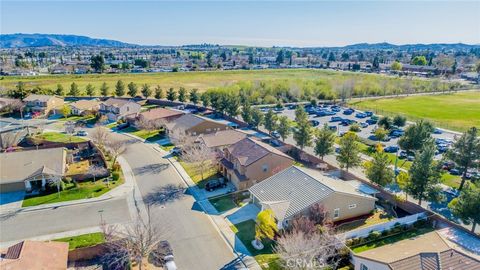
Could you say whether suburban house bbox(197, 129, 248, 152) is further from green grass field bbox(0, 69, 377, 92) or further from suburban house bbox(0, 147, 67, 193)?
green grass field bbox(0, 69, 377, 92)

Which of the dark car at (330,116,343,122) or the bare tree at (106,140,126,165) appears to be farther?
the dark car at (330,116,343,122)

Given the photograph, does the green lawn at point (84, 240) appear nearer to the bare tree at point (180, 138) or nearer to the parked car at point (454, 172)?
the bare tree at point (180, 138)

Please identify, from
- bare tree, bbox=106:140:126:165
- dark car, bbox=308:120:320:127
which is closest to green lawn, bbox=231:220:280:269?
bare tree, bbox=106:140:126:165

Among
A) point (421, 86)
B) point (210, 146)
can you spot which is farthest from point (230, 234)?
point (421, 86)

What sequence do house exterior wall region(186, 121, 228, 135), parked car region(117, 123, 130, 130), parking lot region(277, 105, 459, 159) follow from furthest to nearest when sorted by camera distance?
parked car region(117, 123, 130, 130) < parking lot region(277, 105, 459, 159) < house exterior wall region(186, 121, 228, 135)

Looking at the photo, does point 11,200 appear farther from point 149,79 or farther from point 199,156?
point 149,79

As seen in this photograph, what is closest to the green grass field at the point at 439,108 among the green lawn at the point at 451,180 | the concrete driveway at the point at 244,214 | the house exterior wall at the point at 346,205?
the green lawn at the point at 451,180

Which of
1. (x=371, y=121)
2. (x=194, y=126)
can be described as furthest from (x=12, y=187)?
(x=371, y=121)
